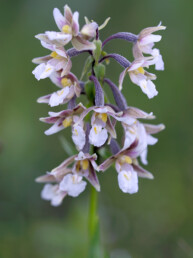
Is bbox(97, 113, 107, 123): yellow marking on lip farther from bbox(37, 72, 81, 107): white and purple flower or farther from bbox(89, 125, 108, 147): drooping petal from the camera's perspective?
bbox(37, 72, 81, 107): white and purple flower

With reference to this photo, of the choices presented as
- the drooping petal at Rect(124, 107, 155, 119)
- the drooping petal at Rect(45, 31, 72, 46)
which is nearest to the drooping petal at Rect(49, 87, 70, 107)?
the drooping petal at Rect(45, 31, 72, 46)

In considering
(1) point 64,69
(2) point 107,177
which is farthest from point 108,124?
(2) point 107,177

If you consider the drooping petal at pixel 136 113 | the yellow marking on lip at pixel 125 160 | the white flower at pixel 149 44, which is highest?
the white flower at pixel 149 44

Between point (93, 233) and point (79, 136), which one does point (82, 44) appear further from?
point (93, 233)

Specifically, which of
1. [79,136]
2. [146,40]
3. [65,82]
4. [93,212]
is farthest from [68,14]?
[93,212]

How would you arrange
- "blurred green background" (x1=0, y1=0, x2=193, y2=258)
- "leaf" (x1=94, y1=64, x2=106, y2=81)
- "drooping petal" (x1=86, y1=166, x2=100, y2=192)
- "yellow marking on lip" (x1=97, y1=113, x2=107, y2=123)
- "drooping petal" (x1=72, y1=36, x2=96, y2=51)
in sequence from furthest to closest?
"blurred green background" (x1=0, y1=0, x2=193, y2=258), "drooping petal" (x1=86, y1=166, x2=100, y2=192), "leaf" (x1=94, y1=64, x2=106, y2=81), "yellow marking on lip" (x1=97, y1=113, x2=107, y2=123), "drooping petal" (x1=72, y1=36, x2=96, y2=51)

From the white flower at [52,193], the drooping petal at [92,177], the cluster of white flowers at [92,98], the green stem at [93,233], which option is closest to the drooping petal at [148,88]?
the cluster of white flowers at [92,98]

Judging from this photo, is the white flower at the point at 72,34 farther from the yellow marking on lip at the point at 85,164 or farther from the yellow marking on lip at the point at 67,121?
the yellow marking on lip at the point at 85,164
